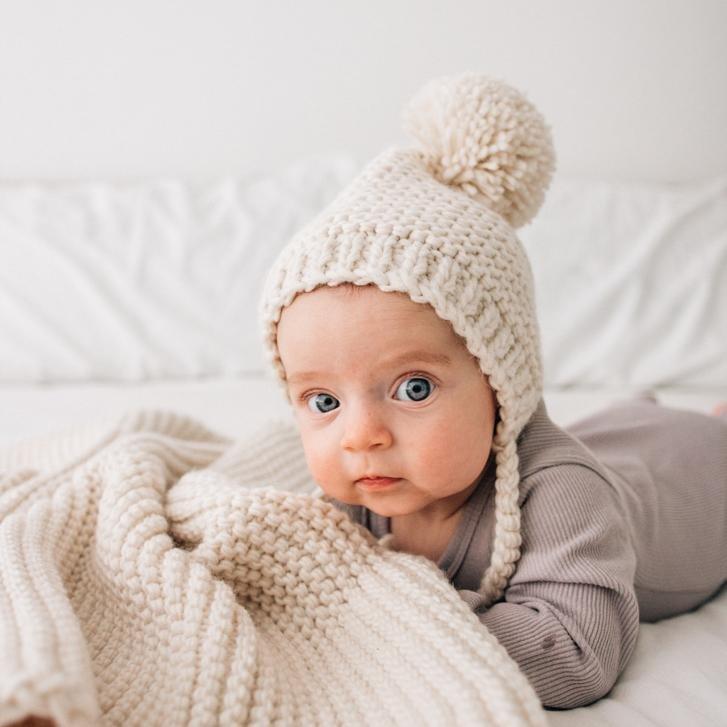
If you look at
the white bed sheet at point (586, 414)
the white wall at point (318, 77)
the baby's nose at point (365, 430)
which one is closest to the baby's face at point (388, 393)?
the baby's nose at point (365, 430)

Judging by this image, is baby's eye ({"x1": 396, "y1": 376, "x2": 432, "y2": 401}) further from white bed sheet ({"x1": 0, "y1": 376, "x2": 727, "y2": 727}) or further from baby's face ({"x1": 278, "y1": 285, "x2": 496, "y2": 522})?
white bed sheet ({"x1": 0, "y1": 376, "x2": 727, "y2": 727})

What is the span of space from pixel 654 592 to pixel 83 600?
64cm

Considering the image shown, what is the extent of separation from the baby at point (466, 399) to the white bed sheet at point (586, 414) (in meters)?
0.03

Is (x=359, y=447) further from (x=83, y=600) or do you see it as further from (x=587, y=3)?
(x=587, y=3)

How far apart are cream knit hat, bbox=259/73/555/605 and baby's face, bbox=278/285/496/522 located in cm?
2

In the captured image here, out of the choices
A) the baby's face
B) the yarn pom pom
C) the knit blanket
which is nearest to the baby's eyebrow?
the baby's face

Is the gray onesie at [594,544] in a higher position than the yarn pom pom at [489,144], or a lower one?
lower

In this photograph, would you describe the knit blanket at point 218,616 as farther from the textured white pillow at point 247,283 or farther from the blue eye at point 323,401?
the textured white pillow at point 247,283

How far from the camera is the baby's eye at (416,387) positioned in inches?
31.4

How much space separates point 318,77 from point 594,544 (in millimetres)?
1599

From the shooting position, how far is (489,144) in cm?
93

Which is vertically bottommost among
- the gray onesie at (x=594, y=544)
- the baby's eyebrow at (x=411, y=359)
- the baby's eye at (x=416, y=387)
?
the gray onesie at (x=594, y=544)

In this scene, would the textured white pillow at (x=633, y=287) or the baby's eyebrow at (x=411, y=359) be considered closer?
the baby's eyebrow at (x=411, y=359)

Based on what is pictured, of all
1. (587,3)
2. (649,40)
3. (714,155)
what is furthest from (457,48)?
(714,155)
